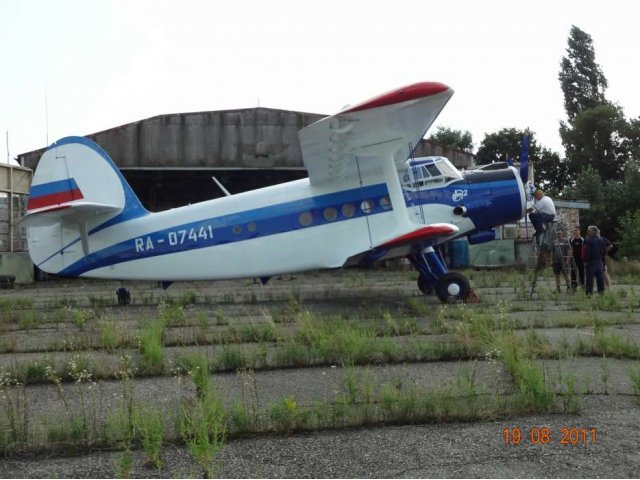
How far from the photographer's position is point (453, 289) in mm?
12148

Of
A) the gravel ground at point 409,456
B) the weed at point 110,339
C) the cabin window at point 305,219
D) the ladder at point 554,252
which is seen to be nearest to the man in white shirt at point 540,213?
the ladder at point 554,252

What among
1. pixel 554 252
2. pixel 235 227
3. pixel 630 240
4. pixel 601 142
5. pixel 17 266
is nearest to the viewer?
pixel 235 227

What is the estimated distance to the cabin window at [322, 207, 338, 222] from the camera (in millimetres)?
12809

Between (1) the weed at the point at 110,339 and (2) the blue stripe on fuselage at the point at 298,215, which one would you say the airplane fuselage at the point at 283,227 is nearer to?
(2) the blue stripe on fuselage at the point at 298,215

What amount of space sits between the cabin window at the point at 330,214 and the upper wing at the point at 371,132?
0.64 meters

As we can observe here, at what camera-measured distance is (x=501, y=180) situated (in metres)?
13.0

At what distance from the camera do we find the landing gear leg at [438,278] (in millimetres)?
12125


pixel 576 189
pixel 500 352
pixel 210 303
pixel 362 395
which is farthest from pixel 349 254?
pixel 576 189

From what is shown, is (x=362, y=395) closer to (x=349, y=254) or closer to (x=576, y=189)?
(x=349, y=254)

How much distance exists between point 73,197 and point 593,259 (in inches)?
449

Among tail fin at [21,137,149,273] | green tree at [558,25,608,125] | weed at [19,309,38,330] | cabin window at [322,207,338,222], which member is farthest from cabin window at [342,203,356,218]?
green tree at [558,25,608,125]

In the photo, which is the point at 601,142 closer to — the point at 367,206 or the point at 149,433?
the point at 367,206

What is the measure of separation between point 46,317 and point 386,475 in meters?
9.50
